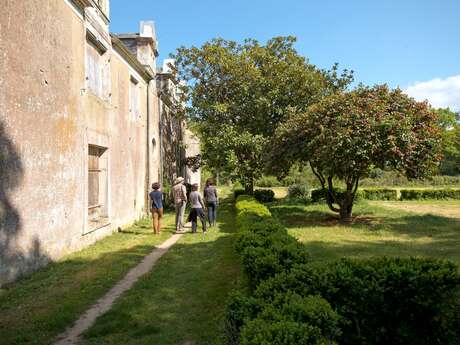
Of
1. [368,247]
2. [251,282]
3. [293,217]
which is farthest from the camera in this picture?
[293,217]

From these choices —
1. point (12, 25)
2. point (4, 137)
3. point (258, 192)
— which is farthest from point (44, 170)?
point (258, 192)

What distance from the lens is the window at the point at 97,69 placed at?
11.0 m

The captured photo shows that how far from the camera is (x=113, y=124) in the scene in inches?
505

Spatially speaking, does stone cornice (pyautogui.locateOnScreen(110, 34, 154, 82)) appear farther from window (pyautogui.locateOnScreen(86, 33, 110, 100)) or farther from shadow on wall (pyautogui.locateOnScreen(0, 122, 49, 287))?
shadow on wall (pyautogui.locateOnScreen(0, 122, 49, 287))

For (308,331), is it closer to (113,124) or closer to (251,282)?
(251,282)

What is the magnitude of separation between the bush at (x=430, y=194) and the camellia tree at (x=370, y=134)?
1706 centimetres

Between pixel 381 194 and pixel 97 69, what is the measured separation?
25.1m

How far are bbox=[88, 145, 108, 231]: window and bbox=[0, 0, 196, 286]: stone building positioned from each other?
0.10 ft

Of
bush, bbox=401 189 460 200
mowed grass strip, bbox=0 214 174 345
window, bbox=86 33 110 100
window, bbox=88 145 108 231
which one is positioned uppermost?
window, bbox=86 33 110 100

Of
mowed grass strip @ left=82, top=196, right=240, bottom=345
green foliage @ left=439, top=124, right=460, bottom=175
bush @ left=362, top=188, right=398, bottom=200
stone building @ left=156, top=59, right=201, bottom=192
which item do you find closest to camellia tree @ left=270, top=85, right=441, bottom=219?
mowed grass strip @ left=82, top=196, right=240, bottom=345

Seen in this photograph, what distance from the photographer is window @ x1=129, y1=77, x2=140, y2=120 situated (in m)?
15.5

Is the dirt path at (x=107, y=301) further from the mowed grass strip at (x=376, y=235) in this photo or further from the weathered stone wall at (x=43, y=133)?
the mowed grass strip at (x=376, y=235)

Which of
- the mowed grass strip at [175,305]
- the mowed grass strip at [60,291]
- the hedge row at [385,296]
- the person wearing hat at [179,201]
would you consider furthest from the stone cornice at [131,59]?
the hedge row at [385,296]

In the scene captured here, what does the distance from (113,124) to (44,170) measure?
512cm
